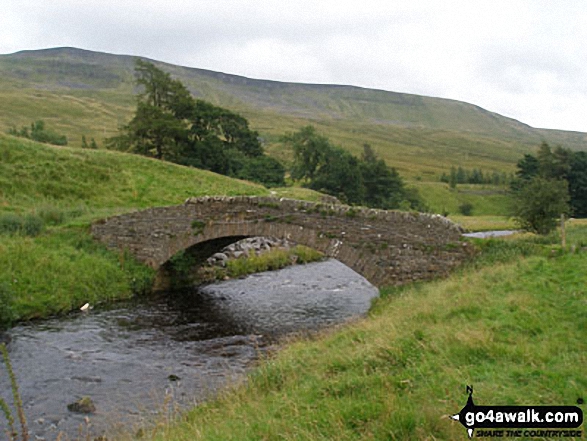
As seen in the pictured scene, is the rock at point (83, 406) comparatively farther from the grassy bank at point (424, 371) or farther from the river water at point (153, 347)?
the grassy bank at point (424, 371)

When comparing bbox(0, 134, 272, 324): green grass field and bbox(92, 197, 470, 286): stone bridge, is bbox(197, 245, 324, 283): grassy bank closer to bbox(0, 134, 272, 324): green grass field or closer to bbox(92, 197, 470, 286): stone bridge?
bbox(92, 197, 470, 286): stone bridge

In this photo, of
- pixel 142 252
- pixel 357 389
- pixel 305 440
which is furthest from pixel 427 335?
pixel 142 252

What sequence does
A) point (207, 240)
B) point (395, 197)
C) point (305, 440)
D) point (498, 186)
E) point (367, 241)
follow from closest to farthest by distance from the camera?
point (305, 440) → point (367, 241) → point (207, 240) → point (395, 197) → point (498, 186)

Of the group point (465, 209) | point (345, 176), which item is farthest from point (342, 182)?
point (465, 209)

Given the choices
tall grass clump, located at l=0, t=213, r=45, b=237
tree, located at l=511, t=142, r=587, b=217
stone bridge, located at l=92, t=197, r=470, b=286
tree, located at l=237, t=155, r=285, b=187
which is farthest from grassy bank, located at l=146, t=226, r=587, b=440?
tree, located at l=511, t=142, r=587, b=217

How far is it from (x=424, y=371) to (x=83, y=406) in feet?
21.8

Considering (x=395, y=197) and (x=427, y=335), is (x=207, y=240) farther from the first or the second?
(x=395, y=197)

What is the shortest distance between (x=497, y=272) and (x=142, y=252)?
13.0 meters

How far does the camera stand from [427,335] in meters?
8.05

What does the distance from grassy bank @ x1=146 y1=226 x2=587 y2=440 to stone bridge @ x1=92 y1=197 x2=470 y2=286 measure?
3.34 metres

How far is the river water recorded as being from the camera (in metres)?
9.66

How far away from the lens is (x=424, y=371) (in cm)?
659

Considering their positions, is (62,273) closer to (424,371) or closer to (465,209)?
(424,371)

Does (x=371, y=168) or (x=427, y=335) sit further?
(x=371, y=168)
